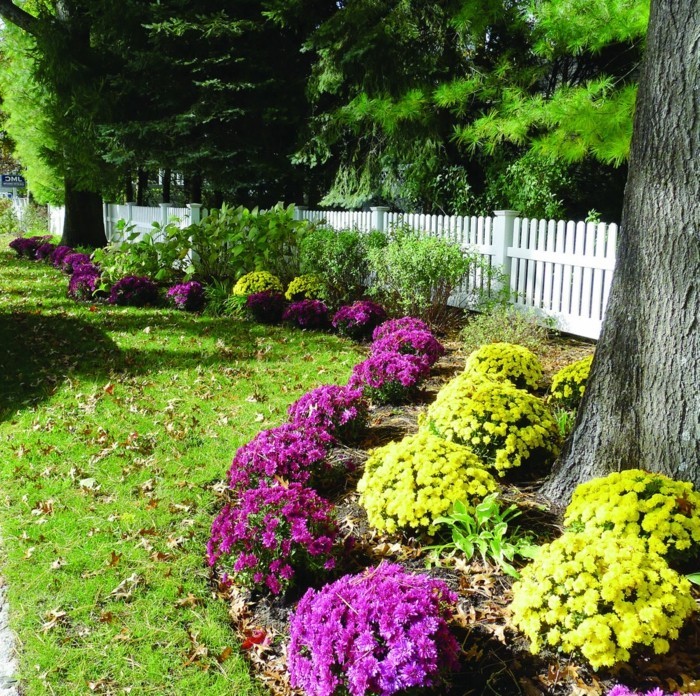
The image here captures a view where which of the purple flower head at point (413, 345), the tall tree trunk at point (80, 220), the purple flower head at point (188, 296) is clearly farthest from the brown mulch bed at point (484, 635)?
the tall tree trunk at point (80, 220)

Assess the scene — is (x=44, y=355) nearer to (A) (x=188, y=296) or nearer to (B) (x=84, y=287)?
(A) (x=188, y=296)

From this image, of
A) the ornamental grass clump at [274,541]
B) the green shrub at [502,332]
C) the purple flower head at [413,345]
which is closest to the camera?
the ornamental grass clump at [274,541]

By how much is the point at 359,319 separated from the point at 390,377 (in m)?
2.79

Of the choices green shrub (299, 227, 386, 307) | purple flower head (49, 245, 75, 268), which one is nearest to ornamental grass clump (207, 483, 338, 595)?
green shrub (299, 227, 386, 307)

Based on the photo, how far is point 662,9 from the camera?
3.18m

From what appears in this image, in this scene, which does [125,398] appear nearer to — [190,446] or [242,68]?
[190,446]

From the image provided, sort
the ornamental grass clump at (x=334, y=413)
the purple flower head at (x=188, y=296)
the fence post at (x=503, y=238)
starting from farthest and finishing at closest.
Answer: the purple flower head at (x=188, y=296) < the fence post at (x=503, y=238) < the ornamental grass clump at (x=334, y=413)

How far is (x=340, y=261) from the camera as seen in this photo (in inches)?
380

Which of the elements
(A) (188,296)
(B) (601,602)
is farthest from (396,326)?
(B) (601,602)

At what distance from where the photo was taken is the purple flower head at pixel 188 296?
10430 millimetres

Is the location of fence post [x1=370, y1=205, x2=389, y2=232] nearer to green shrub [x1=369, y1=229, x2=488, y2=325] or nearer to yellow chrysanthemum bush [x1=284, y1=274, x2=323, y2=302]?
yellow chrysanthemum bush [x1=284, y1=274, x2=323, y2=302]

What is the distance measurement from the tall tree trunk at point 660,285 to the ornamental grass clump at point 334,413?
175 cm

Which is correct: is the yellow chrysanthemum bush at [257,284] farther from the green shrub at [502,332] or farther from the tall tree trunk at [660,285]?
the tall tree trunk at [660,285]

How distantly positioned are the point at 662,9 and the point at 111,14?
528 inches
